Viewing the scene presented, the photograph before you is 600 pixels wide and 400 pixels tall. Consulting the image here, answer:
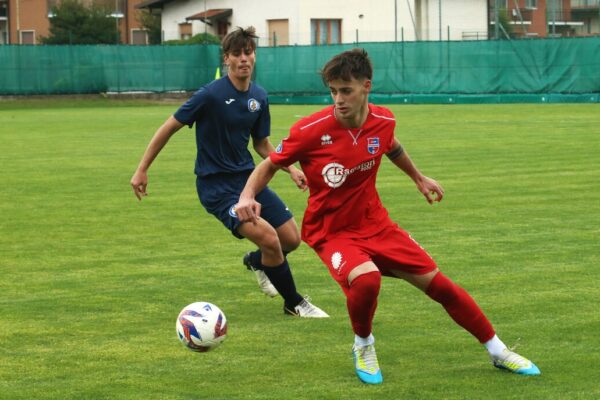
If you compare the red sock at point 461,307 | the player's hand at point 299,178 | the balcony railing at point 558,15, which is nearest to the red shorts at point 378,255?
the red sock at point 461,307

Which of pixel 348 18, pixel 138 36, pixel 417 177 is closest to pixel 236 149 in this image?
pixel 417 177

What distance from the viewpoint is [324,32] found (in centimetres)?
6156

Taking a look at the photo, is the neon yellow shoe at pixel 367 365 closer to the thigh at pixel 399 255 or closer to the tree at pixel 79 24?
the thigh at pixel 399 255

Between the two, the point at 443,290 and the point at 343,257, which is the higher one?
the point at 343,257

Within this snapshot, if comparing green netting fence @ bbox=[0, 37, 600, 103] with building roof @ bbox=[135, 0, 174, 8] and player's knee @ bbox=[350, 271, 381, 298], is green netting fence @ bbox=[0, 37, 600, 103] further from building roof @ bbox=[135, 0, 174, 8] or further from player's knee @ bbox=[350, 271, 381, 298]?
player's knee @ bbox=[350, 271, 381, 298]

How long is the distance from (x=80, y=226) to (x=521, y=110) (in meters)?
25.1

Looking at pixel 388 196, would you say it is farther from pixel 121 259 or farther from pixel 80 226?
pixel 121 259

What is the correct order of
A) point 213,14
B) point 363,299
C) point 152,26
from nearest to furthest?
point 363,299 → point 213,14 → point 152,26

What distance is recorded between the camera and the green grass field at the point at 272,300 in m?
6.49

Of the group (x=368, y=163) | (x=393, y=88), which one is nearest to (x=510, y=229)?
(x=368, y=163)

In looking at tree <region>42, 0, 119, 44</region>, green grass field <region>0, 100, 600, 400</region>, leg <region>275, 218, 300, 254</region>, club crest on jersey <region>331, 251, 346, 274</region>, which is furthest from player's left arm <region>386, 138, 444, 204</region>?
tree <region>42, 0, 119, 44</region>

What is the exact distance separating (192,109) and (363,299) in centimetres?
268

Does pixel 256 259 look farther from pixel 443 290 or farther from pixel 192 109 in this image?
pixel 443 290

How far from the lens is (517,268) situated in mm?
9805
